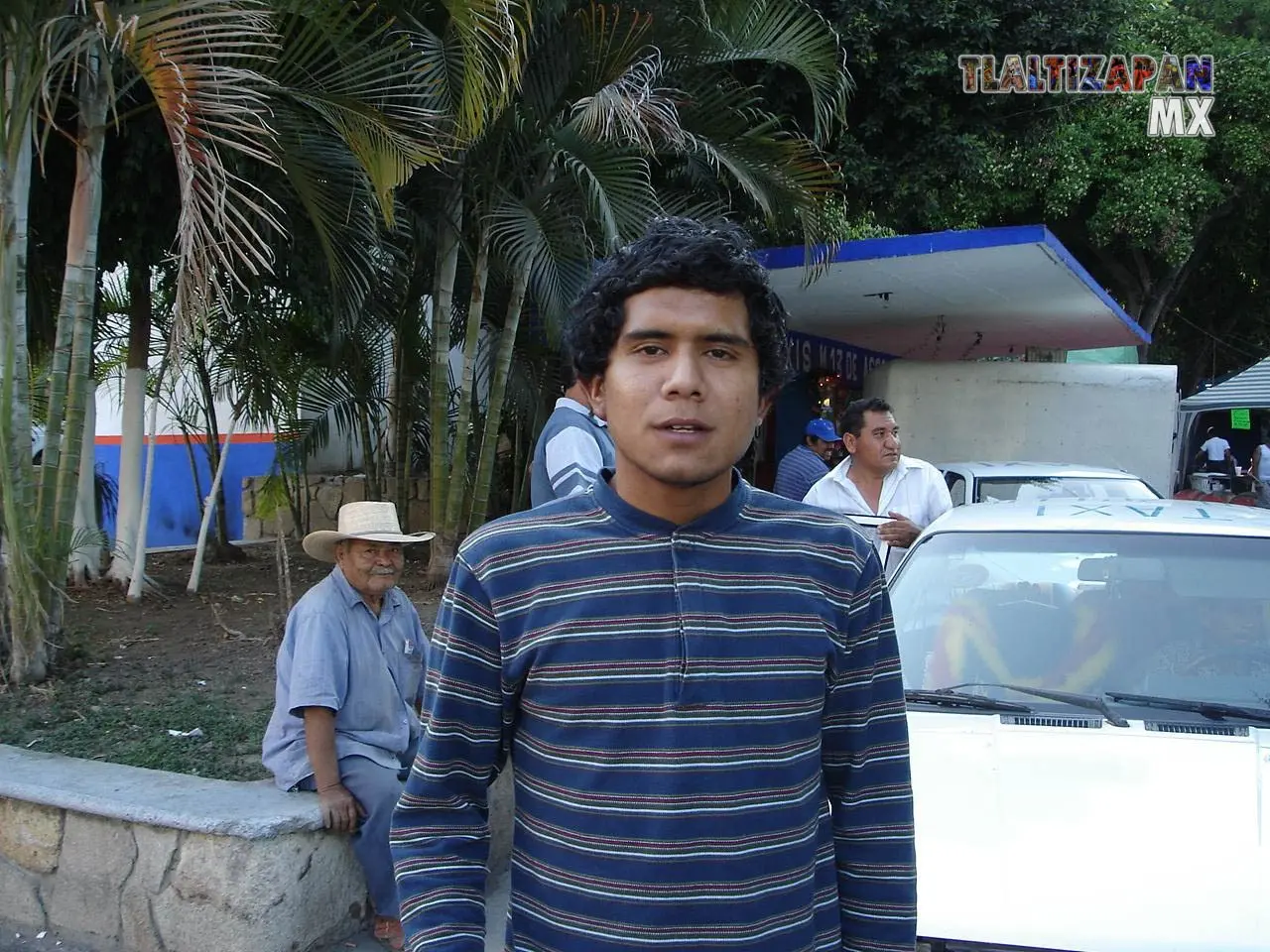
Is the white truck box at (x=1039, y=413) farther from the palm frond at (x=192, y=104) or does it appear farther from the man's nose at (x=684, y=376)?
the man's nose at (x=684, y=376)

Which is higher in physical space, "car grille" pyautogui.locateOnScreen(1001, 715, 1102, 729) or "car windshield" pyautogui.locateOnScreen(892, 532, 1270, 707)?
"car windshield" pyautogui.locateOnScreen(892, 532, 1270, 707)

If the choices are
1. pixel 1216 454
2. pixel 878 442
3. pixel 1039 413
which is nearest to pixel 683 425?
pixel 878 442

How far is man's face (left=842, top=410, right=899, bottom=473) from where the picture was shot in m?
5.43

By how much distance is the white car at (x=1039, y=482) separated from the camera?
23.9 ft

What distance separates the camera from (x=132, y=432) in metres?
8.33

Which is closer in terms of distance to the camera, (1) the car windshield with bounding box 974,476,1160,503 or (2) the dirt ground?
(2) the dirt ground

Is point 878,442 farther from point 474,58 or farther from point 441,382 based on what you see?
point 441,382

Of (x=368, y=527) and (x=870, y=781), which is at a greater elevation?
(x=368, y=527)

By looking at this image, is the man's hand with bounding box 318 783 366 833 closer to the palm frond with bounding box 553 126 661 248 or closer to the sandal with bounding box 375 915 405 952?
the sandal with bounding box 375 915 405 952

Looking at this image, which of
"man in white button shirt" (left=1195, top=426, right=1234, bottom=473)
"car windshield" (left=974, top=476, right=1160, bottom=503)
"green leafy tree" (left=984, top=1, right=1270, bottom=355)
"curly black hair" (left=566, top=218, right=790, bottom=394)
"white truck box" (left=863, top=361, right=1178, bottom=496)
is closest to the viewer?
"curly black hair" (left=566, top=218, right=790, bottom=394)

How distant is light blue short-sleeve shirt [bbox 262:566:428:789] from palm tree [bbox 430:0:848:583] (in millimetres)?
3327

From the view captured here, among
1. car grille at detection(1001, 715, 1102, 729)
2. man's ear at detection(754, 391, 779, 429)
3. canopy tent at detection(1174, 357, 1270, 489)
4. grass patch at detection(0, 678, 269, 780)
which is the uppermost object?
canopy tent at detection(1174, 357, 1270, 489)

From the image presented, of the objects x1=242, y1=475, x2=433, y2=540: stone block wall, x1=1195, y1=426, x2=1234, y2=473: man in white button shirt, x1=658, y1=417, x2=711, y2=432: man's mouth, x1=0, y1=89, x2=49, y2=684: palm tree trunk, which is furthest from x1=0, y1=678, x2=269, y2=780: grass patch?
x1=1195, y1=426, x2=1234, y2=473: man in white button shirt

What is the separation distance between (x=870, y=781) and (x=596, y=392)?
675 mm
